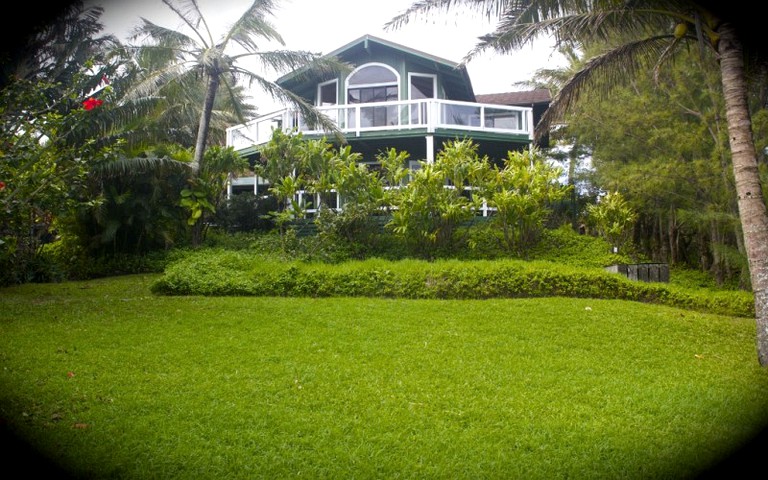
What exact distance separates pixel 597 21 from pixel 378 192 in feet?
18.7

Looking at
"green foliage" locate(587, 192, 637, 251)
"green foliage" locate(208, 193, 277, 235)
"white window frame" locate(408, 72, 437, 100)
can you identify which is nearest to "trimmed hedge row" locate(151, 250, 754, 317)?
"green foliage" locate(587, 192, 637, 251)

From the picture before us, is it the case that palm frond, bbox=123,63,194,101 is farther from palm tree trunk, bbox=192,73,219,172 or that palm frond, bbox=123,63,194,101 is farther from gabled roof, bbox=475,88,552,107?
gabled roof, bbox=475,88,552,107

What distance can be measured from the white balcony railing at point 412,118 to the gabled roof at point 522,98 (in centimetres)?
314

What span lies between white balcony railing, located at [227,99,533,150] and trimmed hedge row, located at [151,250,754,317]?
6.33 meters

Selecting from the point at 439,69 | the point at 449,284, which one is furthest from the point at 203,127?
the point at 439,69

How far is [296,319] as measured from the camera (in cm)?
636

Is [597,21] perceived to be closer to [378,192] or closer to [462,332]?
[462,332]

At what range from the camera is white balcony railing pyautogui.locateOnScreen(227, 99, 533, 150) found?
46.0 feet

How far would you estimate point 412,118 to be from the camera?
14141mm

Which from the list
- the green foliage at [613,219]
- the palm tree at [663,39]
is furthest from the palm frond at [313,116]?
the palm tree at [663,39]

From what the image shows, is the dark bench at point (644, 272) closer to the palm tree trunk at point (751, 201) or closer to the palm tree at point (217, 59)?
Answer: the palm tree trunk at point (751, 201)

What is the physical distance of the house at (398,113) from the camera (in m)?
14.1

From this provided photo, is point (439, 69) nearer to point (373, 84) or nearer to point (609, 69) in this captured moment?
point (373, 84)

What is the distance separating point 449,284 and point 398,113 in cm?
775
